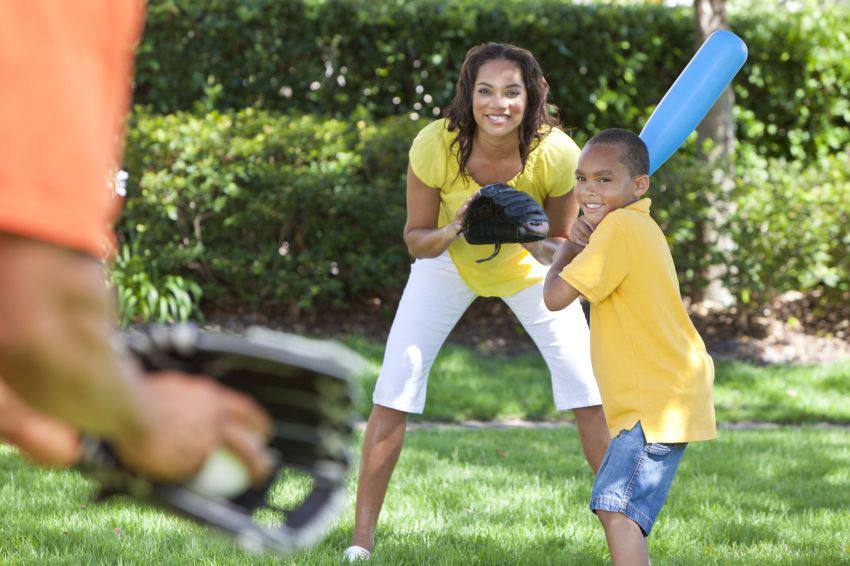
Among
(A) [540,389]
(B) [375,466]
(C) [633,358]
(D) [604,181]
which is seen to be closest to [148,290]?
(A) [540,389]

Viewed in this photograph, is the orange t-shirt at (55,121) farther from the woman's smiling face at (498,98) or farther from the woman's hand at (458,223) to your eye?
the woman's smiling face at (498,98)

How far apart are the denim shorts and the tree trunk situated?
18.8 feet

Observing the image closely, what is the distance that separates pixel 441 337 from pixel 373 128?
15.4 feet

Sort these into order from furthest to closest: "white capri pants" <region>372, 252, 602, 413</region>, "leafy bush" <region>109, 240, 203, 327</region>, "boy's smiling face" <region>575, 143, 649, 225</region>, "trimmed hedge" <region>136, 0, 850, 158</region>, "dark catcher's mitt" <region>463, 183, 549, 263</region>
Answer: "trimmed hedge" <region>136, 0, 850, 158</region> → "leafy bush" <region>109, 240, 203, 327</region> → "white capri pants" <region>372, 252, 602, 413</region> → "dark catcher's mitt" <region>463, 183, 549, 263</region> → "boy's smiling face" <region>575, 143, 649, 225</region>

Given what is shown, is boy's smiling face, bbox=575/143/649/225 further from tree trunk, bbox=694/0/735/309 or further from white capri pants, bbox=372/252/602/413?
tree trunk, bbox=694/0/735/309

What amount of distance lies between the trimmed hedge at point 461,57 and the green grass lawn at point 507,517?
4450mm

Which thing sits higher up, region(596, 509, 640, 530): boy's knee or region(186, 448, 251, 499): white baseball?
region(186, 448, 251, 499): white baseball

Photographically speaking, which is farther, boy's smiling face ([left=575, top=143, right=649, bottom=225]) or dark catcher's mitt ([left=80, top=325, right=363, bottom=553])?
boy's smiling face ([left=575, top=143, right=649, bottom=225])

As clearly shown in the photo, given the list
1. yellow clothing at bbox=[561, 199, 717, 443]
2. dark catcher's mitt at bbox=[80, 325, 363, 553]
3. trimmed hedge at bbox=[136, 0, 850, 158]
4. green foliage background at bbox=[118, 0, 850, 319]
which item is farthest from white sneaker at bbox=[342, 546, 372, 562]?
trimmed hedge at bbox=[136, 0, 850, 158]

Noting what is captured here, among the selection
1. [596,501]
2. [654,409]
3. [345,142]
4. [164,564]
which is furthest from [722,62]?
[345,142]

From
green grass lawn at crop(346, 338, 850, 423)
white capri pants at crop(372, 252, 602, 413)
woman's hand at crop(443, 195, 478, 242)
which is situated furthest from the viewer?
green grass lawn at crop(346, 338, 850, 423)

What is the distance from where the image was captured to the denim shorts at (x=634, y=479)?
284 centimetres

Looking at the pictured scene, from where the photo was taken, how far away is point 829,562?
366cm

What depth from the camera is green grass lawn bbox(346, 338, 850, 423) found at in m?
6.91
